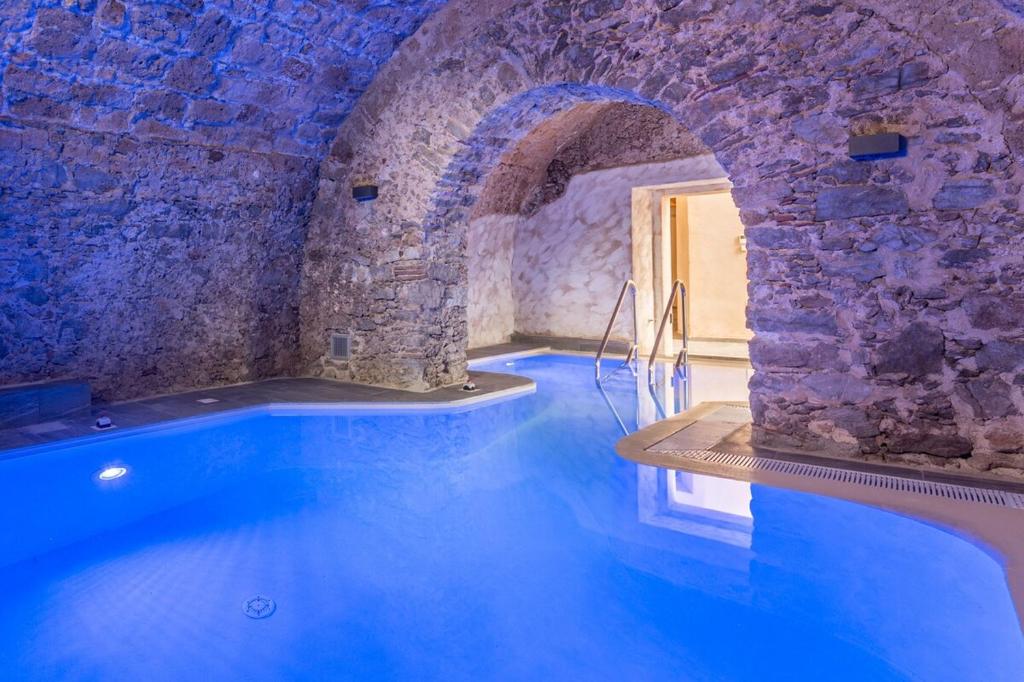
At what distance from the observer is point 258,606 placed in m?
2.62

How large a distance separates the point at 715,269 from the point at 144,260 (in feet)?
26.9

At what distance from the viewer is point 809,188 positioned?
3.94 metres

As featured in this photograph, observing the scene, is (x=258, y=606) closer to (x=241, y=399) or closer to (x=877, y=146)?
(x=877, y=146)

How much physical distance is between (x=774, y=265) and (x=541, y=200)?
568 centimetres

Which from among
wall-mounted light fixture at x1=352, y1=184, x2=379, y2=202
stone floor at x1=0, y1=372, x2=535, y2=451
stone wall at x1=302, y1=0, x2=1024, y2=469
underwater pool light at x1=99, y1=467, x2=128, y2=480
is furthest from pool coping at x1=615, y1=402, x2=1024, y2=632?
wall-mounted light fixture at x1=352, y1=184, x2=379, y2=202

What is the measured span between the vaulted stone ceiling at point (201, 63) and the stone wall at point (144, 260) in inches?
9.0

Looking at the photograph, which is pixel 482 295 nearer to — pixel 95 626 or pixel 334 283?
pixel 334 283

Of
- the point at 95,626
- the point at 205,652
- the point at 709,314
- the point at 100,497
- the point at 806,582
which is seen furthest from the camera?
the point at 709,314

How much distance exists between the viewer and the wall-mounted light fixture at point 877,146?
365 cm

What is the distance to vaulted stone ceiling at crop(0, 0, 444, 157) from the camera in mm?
4332

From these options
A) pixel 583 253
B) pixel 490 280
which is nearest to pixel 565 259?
pixel 583 253

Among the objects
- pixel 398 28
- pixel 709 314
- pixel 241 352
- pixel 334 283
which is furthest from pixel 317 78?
pixel 709 314

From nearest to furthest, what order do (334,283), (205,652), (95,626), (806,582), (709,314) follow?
(205,652) → (95,626) → (806,582) → (334,283) → (709,314)

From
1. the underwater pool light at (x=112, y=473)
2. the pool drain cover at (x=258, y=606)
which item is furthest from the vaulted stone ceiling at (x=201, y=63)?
the pool drain cover at (x=258, y=606)
